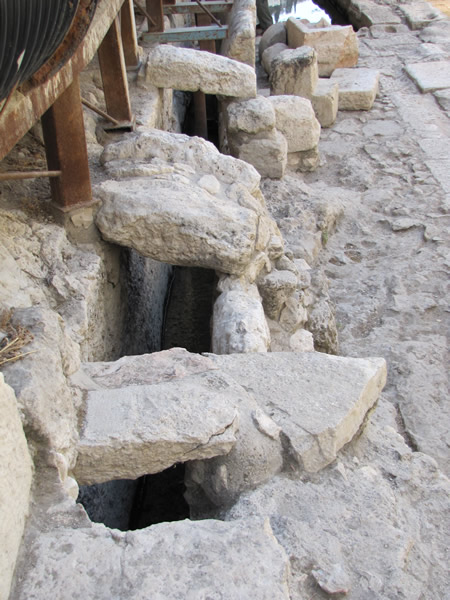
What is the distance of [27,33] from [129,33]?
3971mm

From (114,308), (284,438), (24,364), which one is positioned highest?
(24,364)

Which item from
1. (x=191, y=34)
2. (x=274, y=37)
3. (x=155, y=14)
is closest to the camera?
(x=191, y=34)

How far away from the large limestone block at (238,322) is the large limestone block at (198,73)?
258 cm

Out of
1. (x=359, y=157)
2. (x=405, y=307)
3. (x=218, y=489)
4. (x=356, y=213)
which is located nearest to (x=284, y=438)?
(x=218, y=489)

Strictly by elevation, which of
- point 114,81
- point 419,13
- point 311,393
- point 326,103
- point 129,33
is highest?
point 129,33

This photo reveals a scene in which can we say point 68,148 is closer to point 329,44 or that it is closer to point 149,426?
point 149,426

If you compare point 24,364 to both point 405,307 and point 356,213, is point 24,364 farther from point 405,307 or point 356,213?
point 356,213

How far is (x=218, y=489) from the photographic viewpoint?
7.85 feet

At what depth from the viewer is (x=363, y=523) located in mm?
2271

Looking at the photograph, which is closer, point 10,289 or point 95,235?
point 10,289

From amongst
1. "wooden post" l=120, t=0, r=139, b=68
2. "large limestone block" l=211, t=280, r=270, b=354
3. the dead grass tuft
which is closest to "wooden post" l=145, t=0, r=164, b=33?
"wooden post" l=120, t=0, r=139, b=68

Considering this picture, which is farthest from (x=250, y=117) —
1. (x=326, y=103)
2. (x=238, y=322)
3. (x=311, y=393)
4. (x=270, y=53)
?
(x=270, y=53)

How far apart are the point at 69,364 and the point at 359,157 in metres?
5.25

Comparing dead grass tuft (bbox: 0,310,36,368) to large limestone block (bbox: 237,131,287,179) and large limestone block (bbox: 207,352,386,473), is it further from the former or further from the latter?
large limestone block (bbox: 237,131,287,179)
